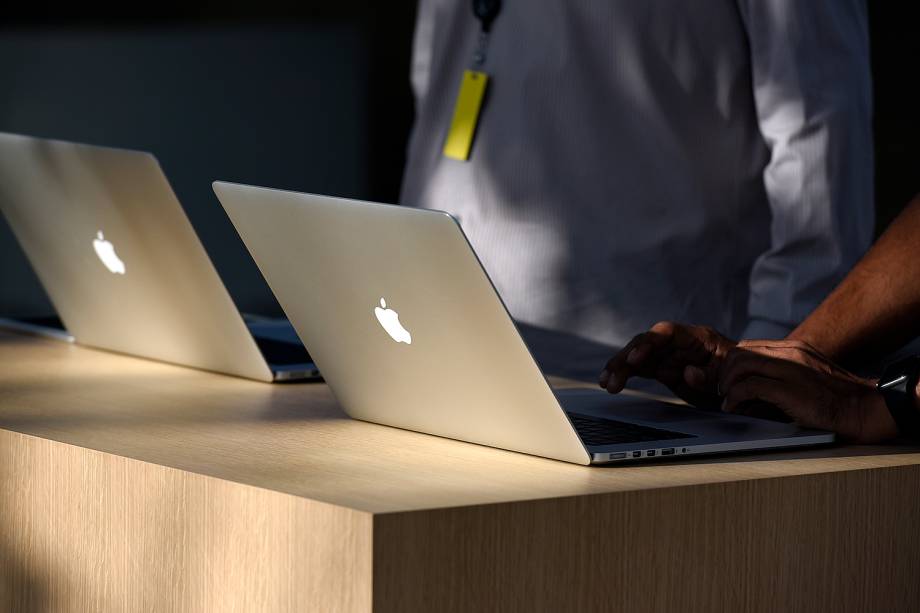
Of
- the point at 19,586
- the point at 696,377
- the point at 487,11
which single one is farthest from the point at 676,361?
the point at 487,11

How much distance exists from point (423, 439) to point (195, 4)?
3.67 m

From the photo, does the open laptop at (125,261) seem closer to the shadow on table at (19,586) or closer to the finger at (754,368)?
the shadow on table at (19,586)

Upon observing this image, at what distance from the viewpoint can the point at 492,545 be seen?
3.54 feet

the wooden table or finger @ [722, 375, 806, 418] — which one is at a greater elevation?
finger @ [722, 375, 806, 418]

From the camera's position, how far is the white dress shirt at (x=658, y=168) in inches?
80.6

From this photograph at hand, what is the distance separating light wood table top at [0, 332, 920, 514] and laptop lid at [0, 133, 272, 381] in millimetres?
66

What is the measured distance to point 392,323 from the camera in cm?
129

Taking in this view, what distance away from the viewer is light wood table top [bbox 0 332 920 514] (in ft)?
3.72

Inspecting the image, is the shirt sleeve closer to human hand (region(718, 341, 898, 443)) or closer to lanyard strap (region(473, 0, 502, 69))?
lanyard strap (region(473, 0, 502, 69))

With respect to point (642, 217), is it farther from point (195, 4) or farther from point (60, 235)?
point (195, 4)

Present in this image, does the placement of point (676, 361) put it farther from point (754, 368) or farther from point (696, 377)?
point (754, 368)

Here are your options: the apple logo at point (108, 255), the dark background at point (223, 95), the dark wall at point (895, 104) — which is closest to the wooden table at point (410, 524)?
the apple logo at point (108, 255)

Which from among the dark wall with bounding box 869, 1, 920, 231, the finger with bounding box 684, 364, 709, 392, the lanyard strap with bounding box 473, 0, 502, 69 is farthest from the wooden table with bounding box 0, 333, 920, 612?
the dark wall with bounding box 869, 1, 920, 231

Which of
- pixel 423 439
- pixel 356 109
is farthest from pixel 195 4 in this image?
pixel 423 439
